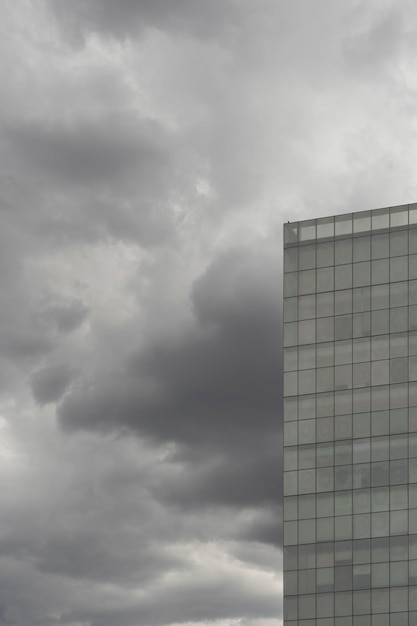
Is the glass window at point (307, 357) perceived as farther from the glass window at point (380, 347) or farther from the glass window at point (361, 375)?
the glass window at point (380, 347)

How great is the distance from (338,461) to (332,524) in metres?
6.66

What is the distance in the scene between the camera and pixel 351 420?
541ft

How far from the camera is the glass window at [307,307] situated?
170125mm

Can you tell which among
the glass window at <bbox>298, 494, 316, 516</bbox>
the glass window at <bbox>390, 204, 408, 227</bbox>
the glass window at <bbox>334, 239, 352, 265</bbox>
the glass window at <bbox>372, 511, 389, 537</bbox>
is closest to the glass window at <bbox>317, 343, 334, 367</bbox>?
the glass window at <bbox>334, 239, 352, 265</bbox>

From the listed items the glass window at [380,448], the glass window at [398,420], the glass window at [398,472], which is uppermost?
the glass window at [398,420]

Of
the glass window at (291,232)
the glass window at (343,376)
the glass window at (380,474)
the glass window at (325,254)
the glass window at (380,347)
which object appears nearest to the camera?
the glass window at (380,474)

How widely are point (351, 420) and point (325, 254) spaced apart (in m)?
18.9

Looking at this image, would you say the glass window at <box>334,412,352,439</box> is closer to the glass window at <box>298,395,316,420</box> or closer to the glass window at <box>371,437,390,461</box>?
the glass window at <box>298,395,316,420</box>

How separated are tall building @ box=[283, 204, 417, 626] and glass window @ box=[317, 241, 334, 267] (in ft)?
0.36

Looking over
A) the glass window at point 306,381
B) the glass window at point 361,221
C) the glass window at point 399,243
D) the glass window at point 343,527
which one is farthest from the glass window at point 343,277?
the glass window at point 343,527

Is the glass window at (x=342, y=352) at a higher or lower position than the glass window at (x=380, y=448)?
higher

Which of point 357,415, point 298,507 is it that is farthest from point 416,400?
point 298,507

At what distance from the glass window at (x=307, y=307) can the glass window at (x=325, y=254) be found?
12.4 ft

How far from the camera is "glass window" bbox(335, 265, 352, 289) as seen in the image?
168 m
